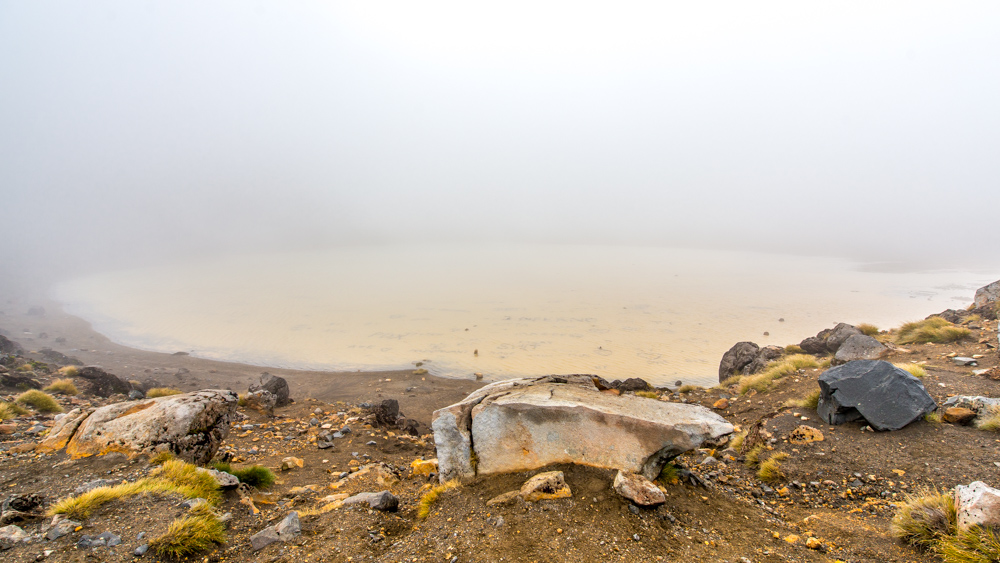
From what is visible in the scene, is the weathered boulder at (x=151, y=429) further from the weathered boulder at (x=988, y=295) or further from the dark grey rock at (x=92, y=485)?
the weathered boulder at (x=988, y=295)

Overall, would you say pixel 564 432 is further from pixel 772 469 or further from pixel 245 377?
pixel 245 377

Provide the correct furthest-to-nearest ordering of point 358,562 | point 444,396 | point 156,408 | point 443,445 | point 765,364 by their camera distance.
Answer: point 444,396 < point 765,364 < point 156,408 < point 443,445 < point 358,562

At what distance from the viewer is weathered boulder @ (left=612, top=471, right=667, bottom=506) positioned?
4.63m

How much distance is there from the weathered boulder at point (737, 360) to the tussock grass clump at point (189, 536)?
1644cm

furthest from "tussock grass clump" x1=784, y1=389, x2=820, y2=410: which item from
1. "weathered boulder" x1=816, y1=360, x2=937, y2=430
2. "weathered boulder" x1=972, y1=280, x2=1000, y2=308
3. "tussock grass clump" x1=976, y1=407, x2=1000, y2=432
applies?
"weathered boulder" x1=972, y1=280, x2=1000, y2=308

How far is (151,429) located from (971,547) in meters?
10.5

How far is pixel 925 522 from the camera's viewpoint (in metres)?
3.98

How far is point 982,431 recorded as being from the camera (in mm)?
6098

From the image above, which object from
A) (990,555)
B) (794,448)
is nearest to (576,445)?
(990,555)

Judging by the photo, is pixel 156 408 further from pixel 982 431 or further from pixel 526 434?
pixel 982 431

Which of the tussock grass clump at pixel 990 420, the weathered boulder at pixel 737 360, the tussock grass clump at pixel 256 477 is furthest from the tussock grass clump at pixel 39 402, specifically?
the weathered boulder at pixel 737 360

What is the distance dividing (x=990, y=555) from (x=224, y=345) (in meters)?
30.6

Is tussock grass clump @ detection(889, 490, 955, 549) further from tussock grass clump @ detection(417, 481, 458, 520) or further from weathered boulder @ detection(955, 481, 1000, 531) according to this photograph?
tussock grass clump @ detection(417, 481, 458, 520)

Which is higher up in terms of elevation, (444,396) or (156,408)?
(156,408)
